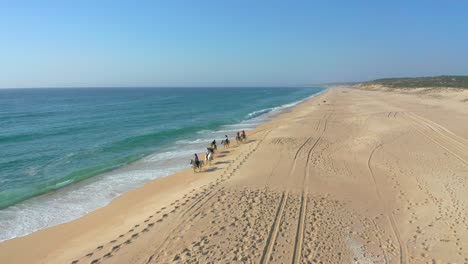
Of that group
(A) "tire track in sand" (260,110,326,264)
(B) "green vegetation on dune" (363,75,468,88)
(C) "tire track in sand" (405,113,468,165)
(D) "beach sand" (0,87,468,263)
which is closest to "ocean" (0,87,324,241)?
(D) "beach sand" (0,87,468,263)

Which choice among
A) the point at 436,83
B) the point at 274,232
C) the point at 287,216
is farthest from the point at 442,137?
the point at 436,83

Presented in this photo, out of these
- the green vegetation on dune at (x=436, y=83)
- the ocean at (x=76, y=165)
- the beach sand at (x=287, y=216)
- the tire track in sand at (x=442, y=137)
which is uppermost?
the green vegetation on dune at (x=436, y=83)

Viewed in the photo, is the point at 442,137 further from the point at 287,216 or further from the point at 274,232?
the point at 274,232

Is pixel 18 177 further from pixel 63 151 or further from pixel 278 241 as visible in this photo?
pixel 278 241

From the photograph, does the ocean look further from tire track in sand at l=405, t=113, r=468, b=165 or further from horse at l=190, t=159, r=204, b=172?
tire track in sand at l=405, t=113, r=468, b=165

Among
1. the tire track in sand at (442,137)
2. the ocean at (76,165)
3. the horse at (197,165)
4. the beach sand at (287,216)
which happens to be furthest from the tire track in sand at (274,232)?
the tire track in sand at (442,137)

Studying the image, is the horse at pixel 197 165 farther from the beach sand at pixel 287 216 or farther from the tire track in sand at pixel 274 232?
the tire track in sand at pixel 274 232

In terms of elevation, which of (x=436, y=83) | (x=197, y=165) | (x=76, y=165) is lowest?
(x=76, y=165)

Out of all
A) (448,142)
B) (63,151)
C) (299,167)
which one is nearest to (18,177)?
(63,151)
